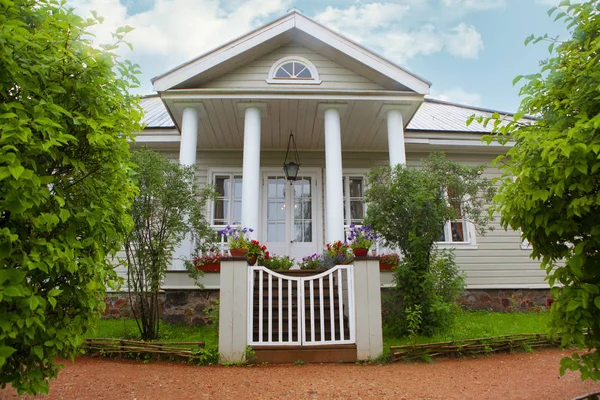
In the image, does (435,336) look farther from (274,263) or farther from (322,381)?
(274,263)

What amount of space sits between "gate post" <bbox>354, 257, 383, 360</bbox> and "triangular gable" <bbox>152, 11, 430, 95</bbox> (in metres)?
3.95

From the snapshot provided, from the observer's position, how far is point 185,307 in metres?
6.61

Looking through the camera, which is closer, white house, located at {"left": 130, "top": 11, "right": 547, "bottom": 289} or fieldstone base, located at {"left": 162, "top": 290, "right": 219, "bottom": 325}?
fieldstone base, located at {"left": 162, "top": 290, "right": 219, "bottom": 325}

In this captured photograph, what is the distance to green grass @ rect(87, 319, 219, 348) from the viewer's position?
5363mm

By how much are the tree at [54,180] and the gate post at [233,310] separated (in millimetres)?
2047

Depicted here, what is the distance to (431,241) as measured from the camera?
566 cm

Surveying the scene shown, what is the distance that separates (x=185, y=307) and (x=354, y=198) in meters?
4.55

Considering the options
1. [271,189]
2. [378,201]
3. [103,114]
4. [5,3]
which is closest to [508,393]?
[378,201]

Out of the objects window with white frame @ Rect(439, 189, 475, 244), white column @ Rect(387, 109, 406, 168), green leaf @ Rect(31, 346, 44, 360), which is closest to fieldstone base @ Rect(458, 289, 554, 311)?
window with white frame @ Rect(439, 189, 475, 244)

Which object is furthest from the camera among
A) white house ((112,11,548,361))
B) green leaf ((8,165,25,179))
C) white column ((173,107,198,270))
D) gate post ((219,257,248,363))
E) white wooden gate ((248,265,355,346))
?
white column ((173,107,198,270))

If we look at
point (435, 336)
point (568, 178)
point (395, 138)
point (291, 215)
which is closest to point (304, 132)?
point (291, 215)

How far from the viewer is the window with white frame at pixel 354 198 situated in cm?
903

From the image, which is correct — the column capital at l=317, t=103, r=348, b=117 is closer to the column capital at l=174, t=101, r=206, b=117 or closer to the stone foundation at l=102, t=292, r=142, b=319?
the column capital at l=174, t=101, r=206, b=117

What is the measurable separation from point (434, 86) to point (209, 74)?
419cm
